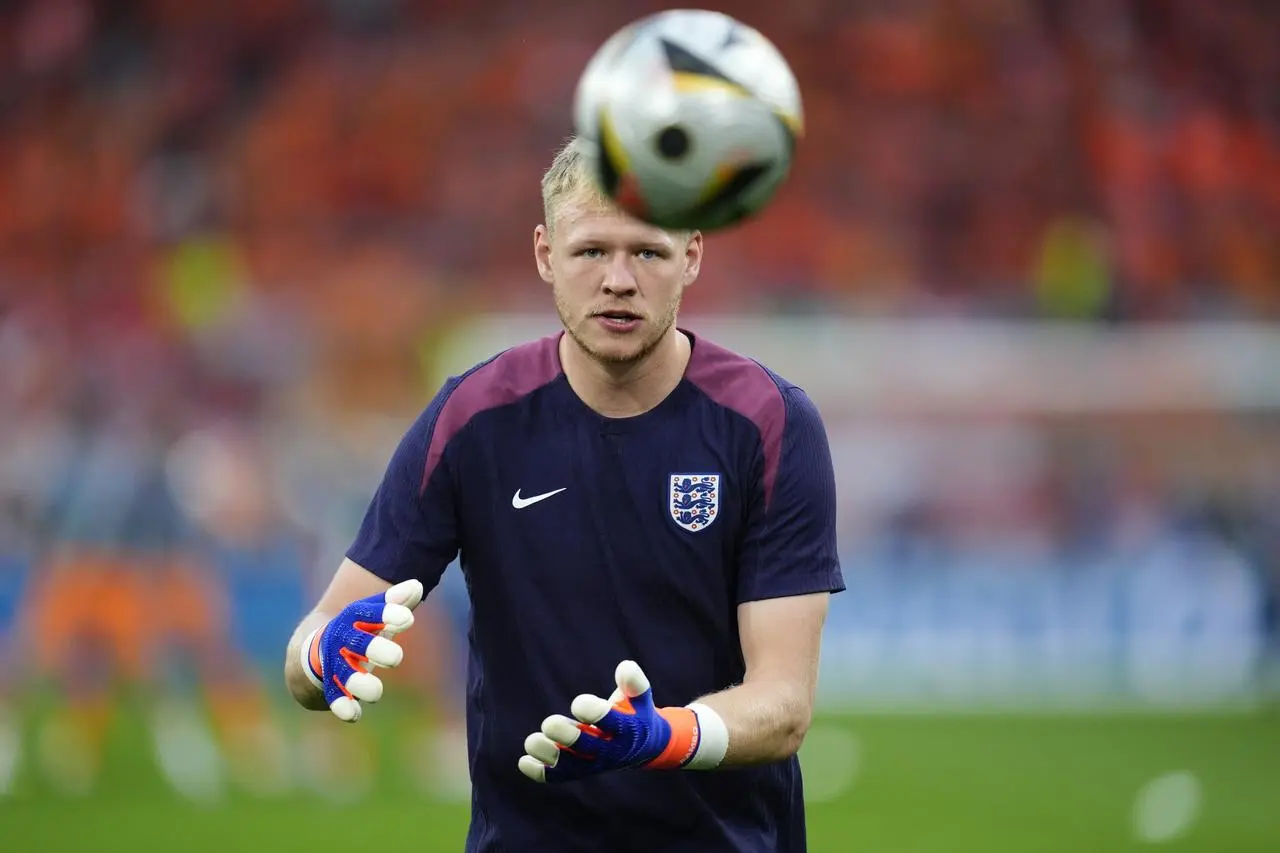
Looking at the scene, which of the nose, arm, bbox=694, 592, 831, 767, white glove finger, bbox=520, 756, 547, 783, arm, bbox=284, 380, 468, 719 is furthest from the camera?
arm, bbox=284, 380, 468, 719

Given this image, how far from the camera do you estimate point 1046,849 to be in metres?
8.89

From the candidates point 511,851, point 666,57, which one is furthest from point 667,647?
point 666,57

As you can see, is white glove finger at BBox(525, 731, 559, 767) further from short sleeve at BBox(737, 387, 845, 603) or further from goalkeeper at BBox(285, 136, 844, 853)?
short sleeve at BBox(737, 387, 845, 603)

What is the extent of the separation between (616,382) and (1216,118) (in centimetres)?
1599

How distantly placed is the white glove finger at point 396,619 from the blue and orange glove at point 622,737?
0.34 meters

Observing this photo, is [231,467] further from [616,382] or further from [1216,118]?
[1216,118]

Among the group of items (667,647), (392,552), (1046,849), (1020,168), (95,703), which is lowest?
(1046,849)

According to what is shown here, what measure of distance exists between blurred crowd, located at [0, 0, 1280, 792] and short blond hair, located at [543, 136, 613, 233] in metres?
8.82

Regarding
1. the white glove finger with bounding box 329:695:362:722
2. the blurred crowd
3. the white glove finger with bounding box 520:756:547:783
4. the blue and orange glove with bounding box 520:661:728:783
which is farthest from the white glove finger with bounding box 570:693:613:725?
the blurred crowd

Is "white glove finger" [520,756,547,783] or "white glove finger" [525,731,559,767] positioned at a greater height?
"white glove finger" [525,731,559,767]

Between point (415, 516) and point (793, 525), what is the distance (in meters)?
0.84

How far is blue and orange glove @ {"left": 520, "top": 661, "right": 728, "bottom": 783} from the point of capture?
10.9 feet

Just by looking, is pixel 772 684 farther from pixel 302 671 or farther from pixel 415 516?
pixel 302 671

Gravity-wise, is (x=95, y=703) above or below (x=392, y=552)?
below
